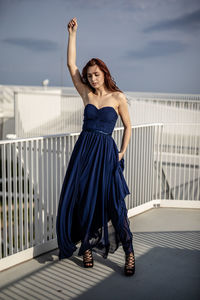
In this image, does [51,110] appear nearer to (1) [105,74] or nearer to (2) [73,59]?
(2) [73,59]

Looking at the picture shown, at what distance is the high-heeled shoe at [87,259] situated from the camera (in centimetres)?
333

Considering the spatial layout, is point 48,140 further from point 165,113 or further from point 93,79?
point 165,113

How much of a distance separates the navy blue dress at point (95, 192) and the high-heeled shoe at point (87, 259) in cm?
12

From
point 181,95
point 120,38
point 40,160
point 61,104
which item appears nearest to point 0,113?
point 61,104

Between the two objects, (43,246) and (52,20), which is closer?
(43,246)

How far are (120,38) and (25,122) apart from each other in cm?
3553

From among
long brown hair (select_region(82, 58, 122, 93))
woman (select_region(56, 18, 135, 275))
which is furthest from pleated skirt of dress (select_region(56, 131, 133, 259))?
long brown hair (select_region(82, 58, 122, 93))

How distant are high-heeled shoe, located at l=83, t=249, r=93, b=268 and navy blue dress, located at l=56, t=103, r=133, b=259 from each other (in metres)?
0.12

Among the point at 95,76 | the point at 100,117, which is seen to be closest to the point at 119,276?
the point at 100,117

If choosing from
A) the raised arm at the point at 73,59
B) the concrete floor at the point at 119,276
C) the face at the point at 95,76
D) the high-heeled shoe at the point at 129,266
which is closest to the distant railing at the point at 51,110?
the concrete floor at the point at 119,276

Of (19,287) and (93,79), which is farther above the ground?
(93,79)

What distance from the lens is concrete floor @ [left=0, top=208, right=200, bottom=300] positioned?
2889 millimetres

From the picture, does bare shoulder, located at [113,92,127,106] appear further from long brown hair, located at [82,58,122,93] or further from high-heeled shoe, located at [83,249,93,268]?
high-heeled shoe, located at [83,249,93,268]

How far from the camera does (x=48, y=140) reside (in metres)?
3.55
